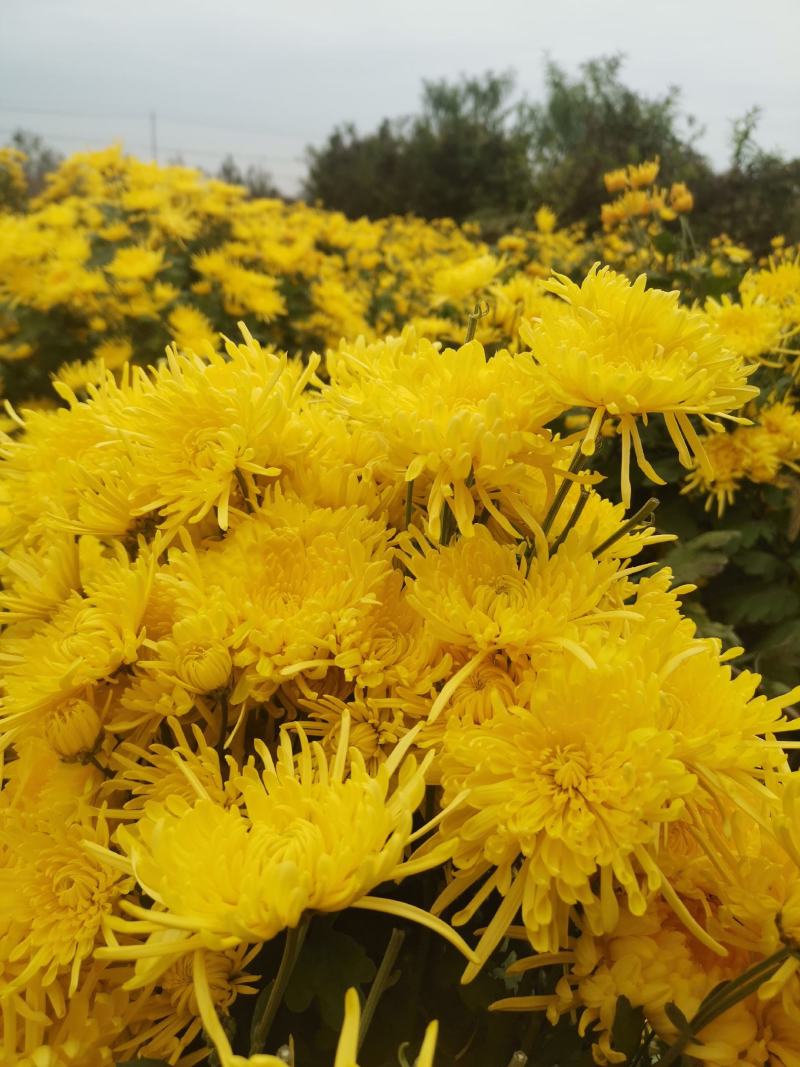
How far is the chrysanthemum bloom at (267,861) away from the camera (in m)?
0.41

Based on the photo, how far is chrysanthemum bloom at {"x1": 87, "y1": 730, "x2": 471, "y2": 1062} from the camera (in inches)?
16.2

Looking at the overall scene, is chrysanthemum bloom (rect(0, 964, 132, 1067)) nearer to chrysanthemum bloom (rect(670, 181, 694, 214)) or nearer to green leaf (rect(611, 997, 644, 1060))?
green leaf (rect(611, 997, 644, 1060))

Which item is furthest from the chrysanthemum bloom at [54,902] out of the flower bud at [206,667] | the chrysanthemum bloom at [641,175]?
the chrysanthemum bloom at [641,175]

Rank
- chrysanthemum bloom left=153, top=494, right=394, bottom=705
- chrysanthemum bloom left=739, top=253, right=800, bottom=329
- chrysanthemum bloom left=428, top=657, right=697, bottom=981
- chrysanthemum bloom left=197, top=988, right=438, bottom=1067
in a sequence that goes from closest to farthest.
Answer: chrysanthemum bloom left=197, top=988, right=438, bottom=1067 < chrysanthemum bloom left=428, top=657, right=697, bottom=981 < chrysanthemum bloom left=153, top=494, right=394, bottom=705 < chrysanthemum bloom left=739, top=253, right=800, bottom=329

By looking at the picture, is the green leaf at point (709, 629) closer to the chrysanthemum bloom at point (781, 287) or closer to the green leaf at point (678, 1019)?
the chrysanthemum bloom at point (781, 287)

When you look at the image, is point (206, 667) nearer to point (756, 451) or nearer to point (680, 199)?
point (756, 451)

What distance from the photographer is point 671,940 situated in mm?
525

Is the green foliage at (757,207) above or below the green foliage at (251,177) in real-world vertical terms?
below

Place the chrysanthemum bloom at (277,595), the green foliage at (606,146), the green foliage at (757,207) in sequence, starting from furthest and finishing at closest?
the green foliage at (606,146) → the green foliage at (757,207) → the chrysanthemum bloom at (277,595)

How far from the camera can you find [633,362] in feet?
1.91

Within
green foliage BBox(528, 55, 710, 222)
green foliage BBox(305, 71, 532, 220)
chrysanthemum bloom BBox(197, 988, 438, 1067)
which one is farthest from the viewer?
green foliage BBox(305, 71, 532, 220)

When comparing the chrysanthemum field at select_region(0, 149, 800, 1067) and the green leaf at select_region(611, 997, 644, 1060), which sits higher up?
the chrysanthemum field at select_region(0, 149, 800, 1067)

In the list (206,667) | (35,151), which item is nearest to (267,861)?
(206,667)

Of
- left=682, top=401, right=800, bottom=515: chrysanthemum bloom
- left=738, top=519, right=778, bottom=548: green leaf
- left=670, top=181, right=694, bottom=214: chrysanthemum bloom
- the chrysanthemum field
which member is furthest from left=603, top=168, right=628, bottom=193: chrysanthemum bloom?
the chrysanthemum field
